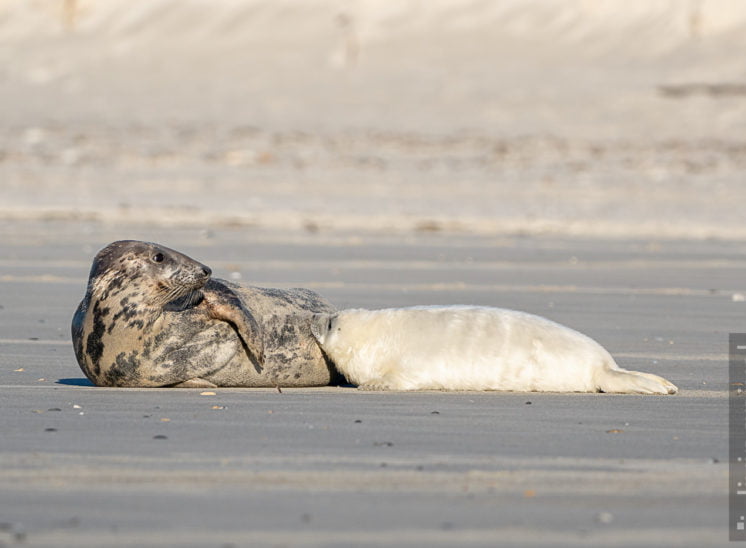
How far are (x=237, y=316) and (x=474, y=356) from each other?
1184 mm

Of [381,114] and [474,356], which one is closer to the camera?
[474,356]

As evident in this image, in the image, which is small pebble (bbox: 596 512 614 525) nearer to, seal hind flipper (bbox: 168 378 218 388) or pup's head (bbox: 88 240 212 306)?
seal hind flipper (bbox: 168 378 218 388)

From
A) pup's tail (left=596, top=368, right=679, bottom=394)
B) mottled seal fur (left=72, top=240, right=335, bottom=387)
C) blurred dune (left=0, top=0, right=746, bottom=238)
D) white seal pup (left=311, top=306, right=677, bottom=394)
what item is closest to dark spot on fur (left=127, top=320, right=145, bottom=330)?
mottled seal fur (left=72, top=240, right=335, bottom=387)

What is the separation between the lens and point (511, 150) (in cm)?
2759

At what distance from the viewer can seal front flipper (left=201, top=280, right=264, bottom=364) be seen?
21.4ft

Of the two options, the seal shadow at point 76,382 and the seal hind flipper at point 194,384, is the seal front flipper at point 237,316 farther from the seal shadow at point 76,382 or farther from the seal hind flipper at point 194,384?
the seal shadow at point 76,382

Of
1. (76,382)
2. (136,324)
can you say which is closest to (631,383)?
(136,324)

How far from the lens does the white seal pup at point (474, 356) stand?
20.9 ft

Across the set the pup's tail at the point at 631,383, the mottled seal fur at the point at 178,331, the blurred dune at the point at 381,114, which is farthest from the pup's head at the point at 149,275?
the blurred dune at the point at 381,114

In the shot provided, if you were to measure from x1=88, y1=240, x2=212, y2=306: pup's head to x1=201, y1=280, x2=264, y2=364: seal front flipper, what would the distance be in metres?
0.10

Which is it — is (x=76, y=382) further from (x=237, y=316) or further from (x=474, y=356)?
(x=474, y=356)

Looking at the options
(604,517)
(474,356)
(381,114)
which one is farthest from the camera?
(381,114)

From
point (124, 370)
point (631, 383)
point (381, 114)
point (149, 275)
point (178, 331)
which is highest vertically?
point (381, 114)

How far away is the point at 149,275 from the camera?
663 cm
